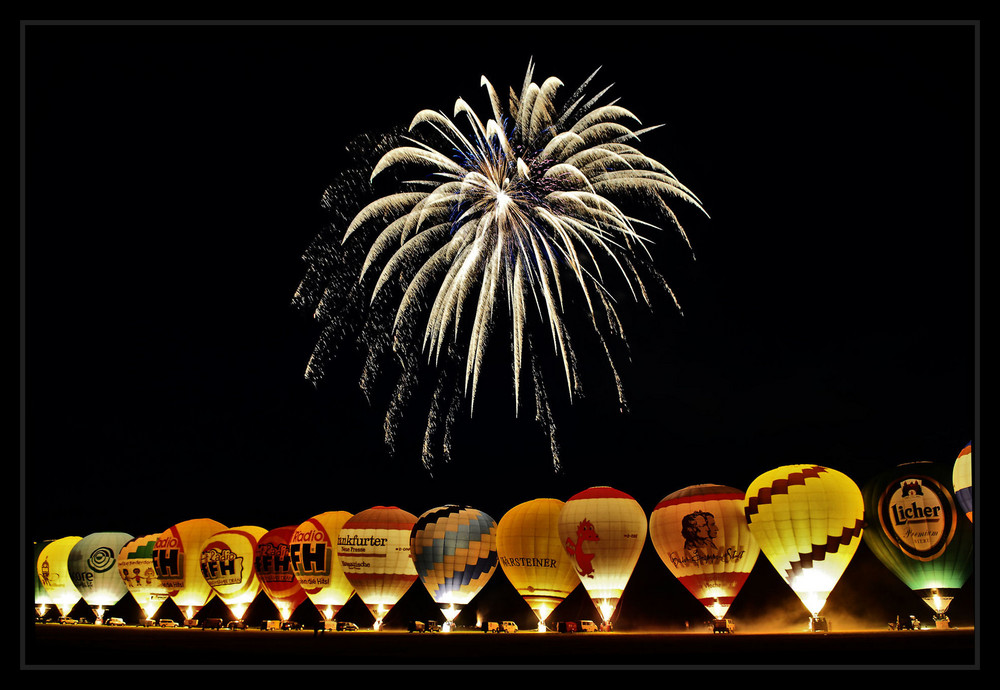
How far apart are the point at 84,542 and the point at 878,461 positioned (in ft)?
133

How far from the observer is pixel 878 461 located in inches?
1671

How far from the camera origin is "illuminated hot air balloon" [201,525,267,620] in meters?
37.6

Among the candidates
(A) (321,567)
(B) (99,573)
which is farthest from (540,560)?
(B) (99,573)

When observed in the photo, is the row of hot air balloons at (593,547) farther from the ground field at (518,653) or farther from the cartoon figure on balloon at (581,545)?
the ground field at (518,653)

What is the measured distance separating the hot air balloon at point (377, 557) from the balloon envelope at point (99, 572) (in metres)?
17.6

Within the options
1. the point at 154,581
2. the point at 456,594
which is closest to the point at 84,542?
the point at 154,581

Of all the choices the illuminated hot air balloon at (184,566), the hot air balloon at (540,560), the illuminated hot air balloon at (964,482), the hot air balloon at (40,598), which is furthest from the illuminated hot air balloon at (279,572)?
the illuminated hot air balloon at (964,482)

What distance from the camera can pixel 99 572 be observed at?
1788 inches

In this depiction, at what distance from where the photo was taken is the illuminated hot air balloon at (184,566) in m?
39.4

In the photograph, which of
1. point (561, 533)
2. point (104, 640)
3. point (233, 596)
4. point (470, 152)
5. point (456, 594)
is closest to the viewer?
point (104, 640)

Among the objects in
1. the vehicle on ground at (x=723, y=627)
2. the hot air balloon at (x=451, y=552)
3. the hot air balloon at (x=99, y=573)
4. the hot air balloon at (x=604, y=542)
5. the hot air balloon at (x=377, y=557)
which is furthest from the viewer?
the hot air balloon at (x=99, y=573)

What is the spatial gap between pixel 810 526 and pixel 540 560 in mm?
9886

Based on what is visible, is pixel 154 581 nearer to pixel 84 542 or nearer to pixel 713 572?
pixel 84 542

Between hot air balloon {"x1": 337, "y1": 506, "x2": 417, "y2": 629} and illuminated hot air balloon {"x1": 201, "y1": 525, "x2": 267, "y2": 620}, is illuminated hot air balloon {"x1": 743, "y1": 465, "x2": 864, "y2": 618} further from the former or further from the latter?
illuminated hot air balloon {"x1": 201, "y1": 525, "x2": 267, "y2": 620}
